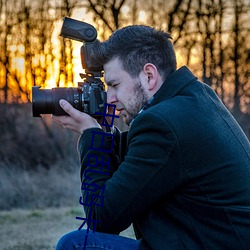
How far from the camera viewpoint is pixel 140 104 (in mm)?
2338

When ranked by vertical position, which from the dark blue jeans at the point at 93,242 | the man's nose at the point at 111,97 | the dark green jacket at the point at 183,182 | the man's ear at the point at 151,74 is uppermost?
the man's ear at the point at 151,74

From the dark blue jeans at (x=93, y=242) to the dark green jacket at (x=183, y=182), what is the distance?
0.66 ft

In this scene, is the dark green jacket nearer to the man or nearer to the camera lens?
the man

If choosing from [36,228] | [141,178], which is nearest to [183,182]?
[141,178]

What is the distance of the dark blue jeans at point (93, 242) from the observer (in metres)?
2.30

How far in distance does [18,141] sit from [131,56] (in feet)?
27.2

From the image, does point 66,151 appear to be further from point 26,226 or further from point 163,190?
point 163,190

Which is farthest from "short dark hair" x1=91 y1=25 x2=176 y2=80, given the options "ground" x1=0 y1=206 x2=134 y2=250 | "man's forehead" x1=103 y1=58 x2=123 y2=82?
"ground" x1=0 y1=206 x2=134 y2=250

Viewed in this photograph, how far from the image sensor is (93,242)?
2299 millimetres

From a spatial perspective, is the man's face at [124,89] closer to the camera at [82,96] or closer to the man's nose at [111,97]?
the man's nose at [111,97]

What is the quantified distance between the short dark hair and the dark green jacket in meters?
0.25

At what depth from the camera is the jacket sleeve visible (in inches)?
79.3

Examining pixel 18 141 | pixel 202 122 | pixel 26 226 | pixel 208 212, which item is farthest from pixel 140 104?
pixel 18 141

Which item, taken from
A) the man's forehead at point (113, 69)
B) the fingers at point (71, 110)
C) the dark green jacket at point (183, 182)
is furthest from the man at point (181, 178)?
the fingers at point (71, 110)
